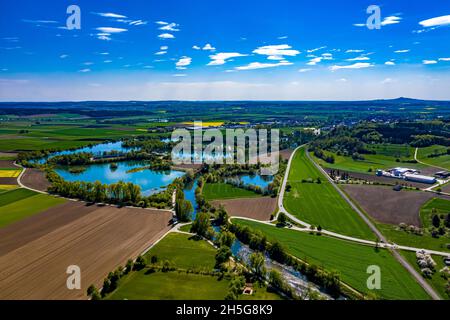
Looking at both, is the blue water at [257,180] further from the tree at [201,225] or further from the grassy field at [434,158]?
the grassy field at [434,158]

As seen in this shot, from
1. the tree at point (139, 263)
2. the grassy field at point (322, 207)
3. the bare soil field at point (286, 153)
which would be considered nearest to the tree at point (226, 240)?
the tree at point (139, 263)

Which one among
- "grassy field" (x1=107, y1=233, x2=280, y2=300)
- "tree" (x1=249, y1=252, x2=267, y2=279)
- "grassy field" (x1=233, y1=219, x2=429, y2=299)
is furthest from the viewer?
"tree" (x1=249, y1=252, x2=267, y2=279)

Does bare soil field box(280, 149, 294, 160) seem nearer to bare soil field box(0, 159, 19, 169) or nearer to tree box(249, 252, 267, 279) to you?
tree box(249, 252, 267, 279)

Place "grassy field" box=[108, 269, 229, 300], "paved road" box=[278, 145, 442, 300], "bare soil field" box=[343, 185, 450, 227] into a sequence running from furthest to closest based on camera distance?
"bare soil field" box=[343, 185, 450, 227] < "paved road" box=[278, 145, 442, 300] < "grassy field" box=[108, 269, 229, 300]

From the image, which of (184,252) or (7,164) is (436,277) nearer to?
(184,252)

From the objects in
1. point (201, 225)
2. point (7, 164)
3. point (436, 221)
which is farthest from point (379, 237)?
point (7, 164)

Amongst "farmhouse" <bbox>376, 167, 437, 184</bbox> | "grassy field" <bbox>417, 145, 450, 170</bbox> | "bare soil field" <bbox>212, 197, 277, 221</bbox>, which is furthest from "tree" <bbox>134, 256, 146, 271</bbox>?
"grassy field" <bbox>417, 145, 450, 170</bbox>
